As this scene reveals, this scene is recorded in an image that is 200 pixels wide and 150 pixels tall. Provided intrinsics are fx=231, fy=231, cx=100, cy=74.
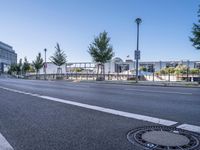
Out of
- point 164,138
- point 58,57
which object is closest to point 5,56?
point 58,57

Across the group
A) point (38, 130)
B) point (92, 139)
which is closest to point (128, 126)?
point (92, 139)

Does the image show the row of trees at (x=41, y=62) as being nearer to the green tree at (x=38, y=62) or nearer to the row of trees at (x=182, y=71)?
the green tree at (x=38, y=62)

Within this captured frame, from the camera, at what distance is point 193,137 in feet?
12.6

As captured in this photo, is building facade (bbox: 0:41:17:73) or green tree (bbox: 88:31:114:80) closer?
green tree (bbox: 88:31:114:80)

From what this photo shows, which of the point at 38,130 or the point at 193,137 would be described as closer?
the point at 193,137

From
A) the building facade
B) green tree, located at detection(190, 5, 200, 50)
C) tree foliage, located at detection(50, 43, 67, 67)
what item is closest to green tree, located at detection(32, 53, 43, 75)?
tree foliage, located at detection(50, 43, 67, 67)

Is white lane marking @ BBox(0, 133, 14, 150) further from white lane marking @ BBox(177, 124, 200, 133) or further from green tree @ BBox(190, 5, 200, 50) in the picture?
green tree @ BBox(190, 5, 200, 50)

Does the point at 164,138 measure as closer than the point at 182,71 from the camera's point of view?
Yes

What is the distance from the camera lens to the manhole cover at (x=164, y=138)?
3.42 m

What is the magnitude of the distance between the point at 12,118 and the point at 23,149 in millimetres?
2389

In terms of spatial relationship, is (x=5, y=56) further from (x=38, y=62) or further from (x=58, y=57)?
(x=58, y=57)

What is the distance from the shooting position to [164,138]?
3.77 metres

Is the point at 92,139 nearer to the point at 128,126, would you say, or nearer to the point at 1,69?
the point at 128,126

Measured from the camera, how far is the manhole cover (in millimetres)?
3424
